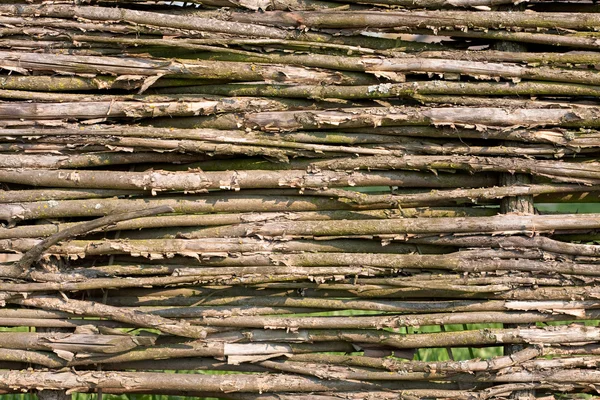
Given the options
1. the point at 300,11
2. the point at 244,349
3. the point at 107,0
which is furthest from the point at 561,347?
the point at 107,0

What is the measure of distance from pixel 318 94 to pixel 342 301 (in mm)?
676

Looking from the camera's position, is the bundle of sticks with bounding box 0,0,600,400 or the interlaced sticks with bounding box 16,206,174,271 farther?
the bundle of sticks with bounding box 0,0,600,400

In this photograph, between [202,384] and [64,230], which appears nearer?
[64,230]

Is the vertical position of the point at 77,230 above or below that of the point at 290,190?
below

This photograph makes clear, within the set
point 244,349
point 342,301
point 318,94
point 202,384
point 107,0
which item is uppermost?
point 107,0

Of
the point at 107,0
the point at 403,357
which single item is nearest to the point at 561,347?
the point at 403,357

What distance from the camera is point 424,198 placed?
2.00 meters

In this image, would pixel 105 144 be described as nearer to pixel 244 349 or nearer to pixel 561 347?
pixel 244 349

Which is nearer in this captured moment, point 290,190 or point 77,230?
point 77,230

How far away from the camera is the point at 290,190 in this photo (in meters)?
2.01

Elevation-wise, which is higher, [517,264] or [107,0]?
[107,0]

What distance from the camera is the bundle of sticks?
1.95m

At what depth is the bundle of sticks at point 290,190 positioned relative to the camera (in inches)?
76.7

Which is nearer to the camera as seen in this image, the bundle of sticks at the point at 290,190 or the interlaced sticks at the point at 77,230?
the interlaced sticks at the point at 77,230
